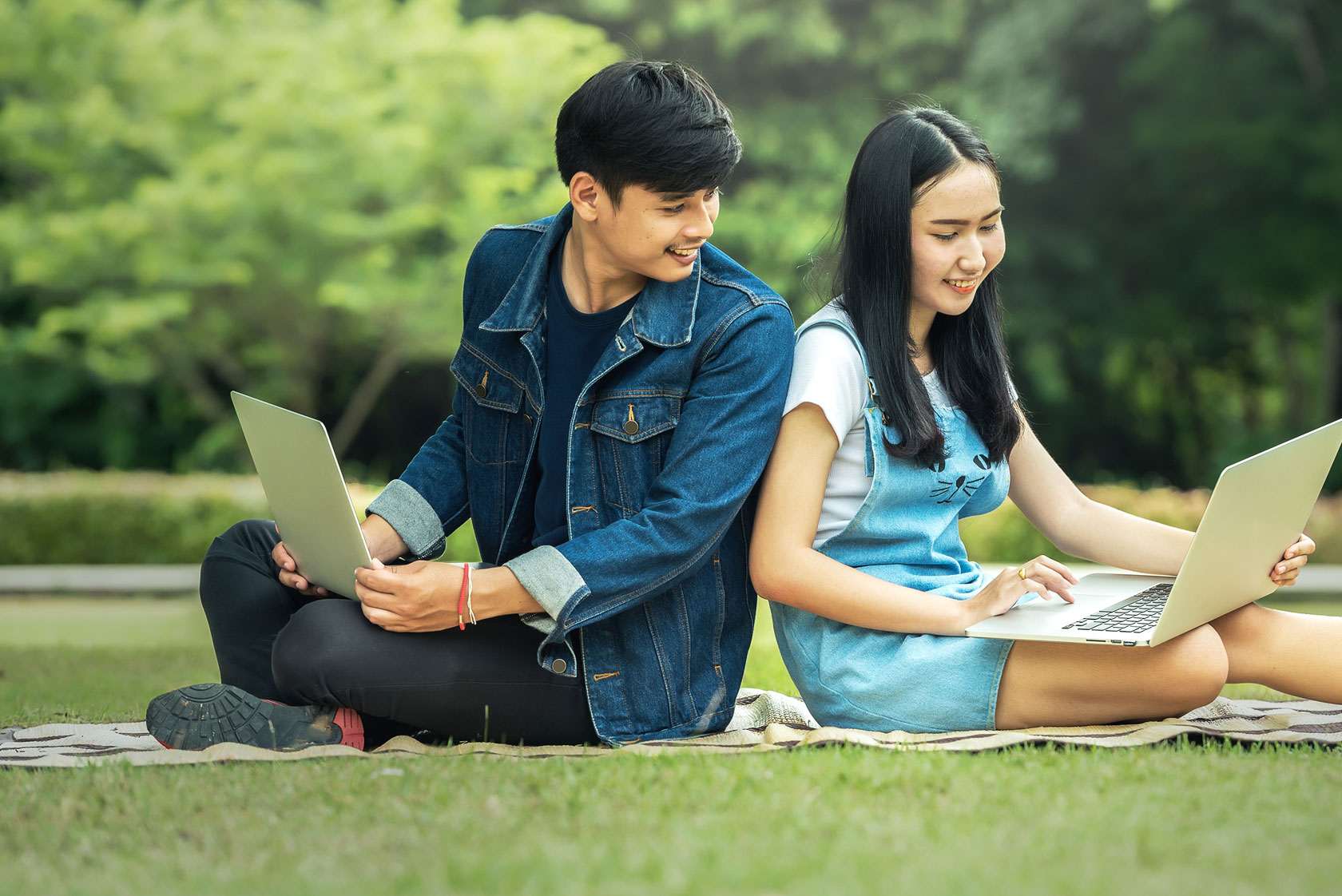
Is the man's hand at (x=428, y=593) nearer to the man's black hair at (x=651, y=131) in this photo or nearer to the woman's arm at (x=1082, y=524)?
the man's black hair at (x=651, y=131)

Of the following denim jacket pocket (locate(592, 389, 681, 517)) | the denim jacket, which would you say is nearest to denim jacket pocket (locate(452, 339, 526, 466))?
the denim jacket

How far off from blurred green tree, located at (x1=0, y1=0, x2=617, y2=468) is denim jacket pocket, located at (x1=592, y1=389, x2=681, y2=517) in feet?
30.6

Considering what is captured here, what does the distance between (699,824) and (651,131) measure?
1315 millimetres

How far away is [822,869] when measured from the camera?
1751 millimetres

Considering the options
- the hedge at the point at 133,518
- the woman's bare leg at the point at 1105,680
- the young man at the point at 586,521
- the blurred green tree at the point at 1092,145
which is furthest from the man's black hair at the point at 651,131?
the blurred green tree at the point at 1092,145

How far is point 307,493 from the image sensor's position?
246 centimetres

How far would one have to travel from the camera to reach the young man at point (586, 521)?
8.14 ft

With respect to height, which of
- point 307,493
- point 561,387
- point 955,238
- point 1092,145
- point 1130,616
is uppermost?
point 1092,145

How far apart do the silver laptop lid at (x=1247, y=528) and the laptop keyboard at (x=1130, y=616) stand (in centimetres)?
7

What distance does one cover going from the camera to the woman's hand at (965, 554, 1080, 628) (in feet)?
8.04

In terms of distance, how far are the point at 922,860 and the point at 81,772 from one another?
1617mm

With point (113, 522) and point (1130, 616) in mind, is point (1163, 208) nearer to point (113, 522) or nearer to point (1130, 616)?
point (113, 522)

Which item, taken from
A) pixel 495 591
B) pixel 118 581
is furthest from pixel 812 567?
pixel 118 581

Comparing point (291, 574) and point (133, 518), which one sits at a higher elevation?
point (291, 574)
